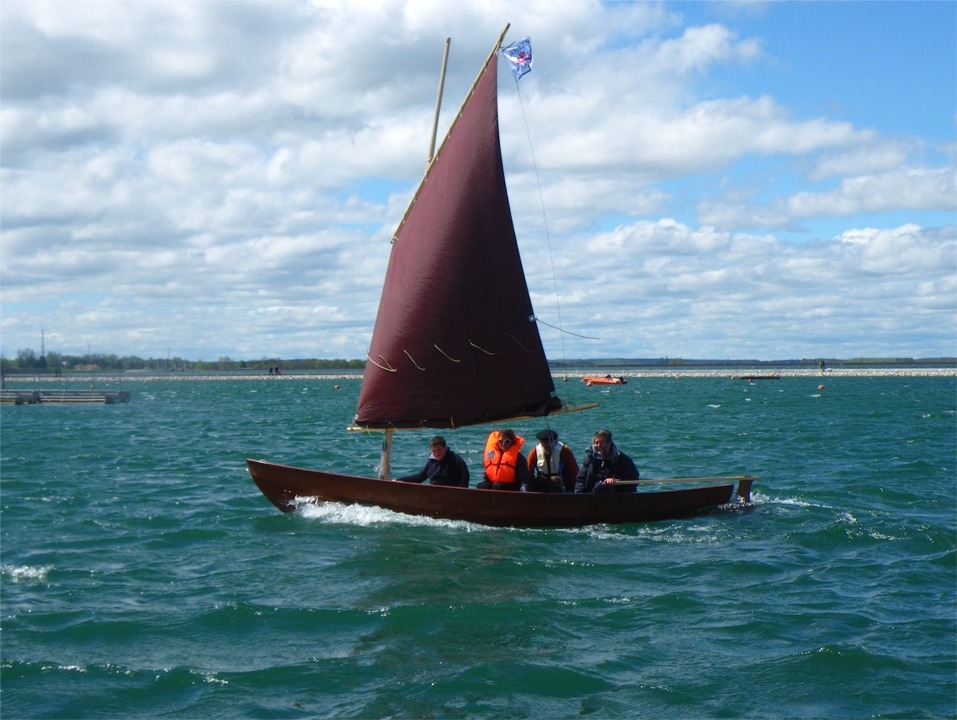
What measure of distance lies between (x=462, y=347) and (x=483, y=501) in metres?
2.71

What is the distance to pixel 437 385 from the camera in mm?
17234

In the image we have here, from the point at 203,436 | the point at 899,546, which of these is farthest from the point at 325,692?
the point at 203,436

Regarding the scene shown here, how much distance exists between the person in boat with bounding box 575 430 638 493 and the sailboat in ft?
1.23

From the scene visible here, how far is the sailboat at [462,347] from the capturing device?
54.9ft

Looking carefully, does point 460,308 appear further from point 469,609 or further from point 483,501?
point 469,609

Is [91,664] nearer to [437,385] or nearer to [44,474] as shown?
[437,385]

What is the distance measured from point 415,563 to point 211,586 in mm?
A: 2937

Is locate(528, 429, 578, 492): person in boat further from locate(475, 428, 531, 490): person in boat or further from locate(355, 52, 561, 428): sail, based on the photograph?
locate(355, 52, 561, 428): sail

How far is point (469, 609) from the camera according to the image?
12.1m

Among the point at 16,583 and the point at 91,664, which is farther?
the point at 16,583

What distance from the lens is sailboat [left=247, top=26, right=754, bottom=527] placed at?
54.9 ft

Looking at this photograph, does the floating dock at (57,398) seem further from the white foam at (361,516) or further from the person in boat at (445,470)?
the person in boat at (445,470)

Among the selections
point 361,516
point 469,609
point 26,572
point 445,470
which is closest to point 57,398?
point 361,516

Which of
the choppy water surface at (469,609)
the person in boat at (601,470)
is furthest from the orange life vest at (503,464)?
the person in boat at (601,470)
